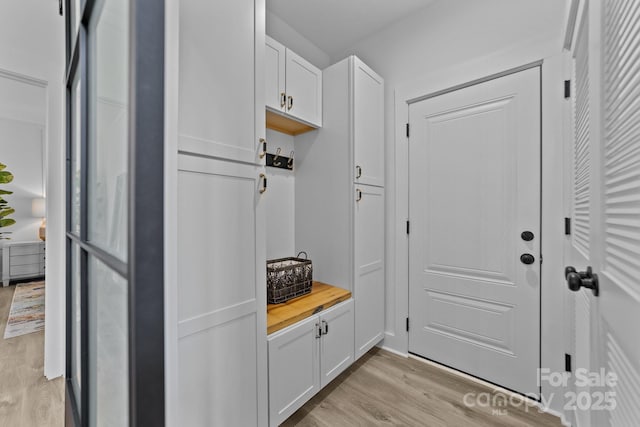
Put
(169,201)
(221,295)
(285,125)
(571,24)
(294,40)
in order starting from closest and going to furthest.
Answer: (169,201) < (221,295) < (571,24) < (285,125) < (294,40)

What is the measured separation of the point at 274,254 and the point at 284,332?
79 cm

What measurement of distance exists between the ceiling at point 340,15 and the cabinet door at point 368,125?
0.47m

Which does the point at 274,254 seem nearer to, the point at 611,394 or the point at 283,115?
the point at 283,115

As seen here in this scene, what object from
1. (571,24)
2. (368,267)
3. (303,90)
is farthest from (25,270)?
(571,24)

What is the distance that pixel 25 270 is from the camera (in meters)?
4.18

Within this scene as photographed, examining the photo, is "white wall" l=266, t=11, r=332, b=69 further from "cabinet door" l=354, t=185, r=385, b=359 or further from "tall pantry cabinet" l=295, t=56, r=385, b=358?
"cabinet door" l=354, t=185, r=385, b=359

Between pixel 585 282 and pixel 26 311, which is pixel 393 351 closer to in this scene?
pixel 585 282

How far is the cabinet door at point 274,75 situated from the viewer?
1.71m

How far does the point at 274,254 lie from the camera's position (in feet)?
7.01

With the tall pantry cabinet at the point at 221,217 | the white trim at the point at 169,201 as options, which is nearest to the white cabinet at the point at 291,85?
the tall pantry cabinet at the point at 221,217

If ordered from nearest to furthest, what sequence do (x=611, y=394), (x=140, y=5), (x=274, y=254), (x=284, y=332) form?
(x=140, y=5)
(x=611, y=394)
(x=284, y=332)
(x=274, y=254)

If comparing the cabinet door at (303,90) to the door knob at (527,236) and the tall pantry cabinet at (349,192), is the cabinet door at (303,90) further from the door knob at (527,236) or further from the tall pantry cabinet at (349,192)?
the door knob at (527,236)

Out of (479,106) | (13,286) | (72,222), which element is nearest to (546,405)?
(479,106)

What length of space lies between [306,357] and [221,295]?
2.44ft
